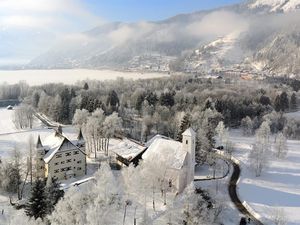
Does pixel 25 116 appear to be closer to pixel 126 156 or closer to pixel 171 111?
pixel 171 111

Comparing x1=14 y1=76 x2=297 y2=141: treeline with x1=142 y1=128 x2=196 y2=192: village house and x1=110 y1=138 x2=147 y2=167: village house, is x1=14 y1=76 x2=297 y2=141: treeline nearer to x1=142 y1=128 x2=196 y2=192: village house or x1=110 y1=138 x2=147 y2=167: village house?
x1=110 y1=138 x2=147 y2=167: village house

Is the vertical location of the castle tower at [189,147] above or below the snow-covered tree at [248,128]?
above

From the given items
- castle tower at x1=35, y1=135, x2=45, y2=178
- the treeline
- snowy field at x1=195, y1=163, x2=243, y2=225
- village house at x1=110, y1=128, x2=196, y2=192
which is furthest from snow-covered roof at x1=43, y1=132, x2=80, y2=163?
the treeline

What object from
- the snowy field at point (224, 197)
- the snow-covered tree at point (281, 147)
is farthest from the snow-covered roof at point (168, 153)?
the snow-covered tree at point (281, 147)

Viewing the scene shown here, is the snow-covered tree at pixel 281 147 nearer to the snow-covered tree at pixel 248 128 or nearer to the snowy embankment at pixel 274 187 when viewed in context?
the snowy embankment at pixel 274 187

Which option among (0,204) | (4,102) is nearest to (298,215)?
(0,204)

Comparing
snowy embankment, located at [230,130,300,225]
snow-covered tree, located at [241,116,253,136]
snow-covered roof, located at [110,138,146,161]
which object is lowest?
snowy embankment, located at [230,130,300,225]
